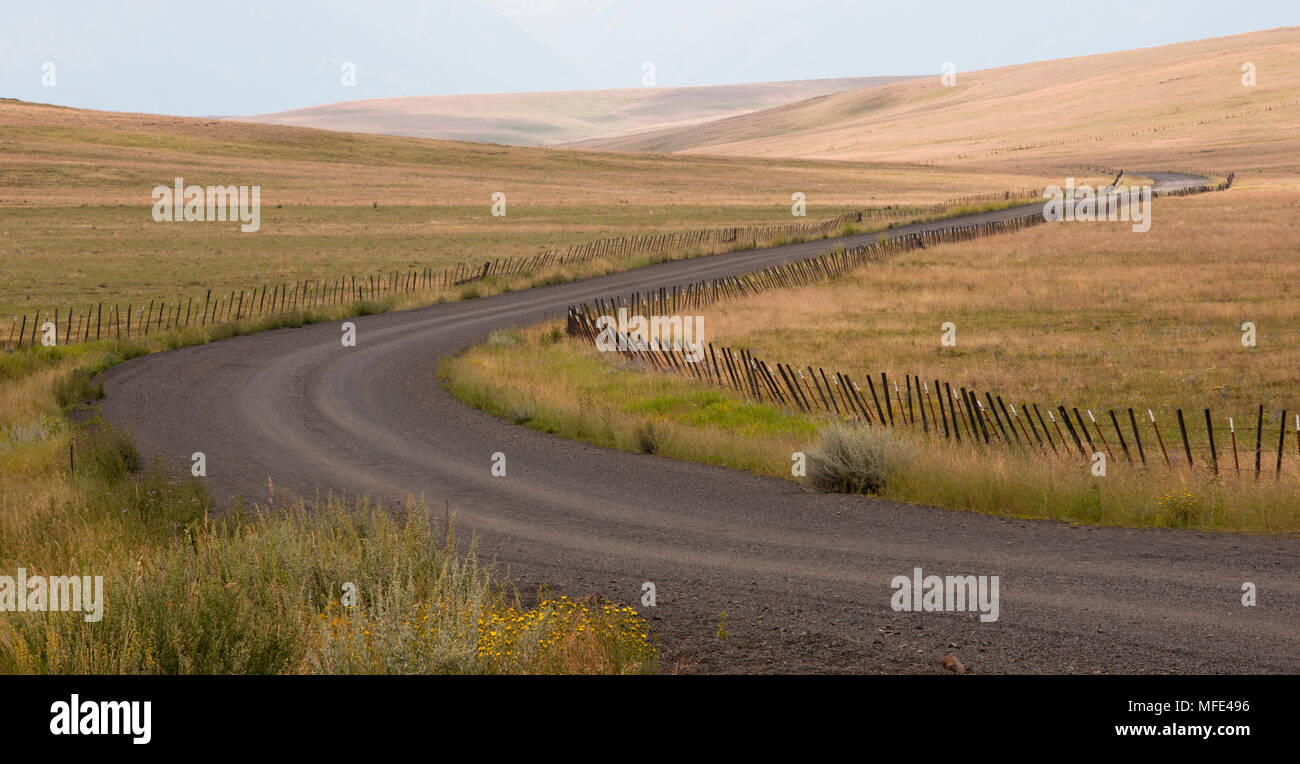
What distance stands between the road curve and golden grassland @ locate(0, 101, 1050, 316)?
25.9m

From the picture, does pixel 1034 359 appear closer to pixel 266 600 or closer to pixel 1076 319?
pixel 1076 319

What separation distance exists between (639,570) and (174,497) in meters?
6.29

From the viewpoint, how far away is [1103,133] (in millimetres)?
146750

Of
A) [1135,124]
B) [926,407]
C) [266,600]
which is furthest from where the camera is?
[1135,124]

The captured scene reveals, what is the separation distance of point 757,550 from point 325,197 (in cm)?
8363

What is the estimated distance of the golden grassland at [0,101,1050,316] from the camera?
175 ft

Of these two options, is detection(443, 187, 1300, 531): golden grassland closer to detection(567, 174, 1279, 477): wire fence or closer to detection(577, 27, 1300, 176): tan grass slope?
detection(567, 174, 1279, 477): wire fence

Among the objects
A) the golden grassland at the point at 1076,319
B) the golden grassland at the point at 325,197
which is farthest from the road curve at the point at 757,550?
the golden grassland at the point at 325,197

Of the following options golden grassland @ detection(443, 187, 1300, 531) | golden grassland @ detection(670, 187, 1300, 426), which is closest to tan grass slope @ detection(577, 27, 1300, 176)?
golden grassland @ detection(670, 187, 1300, 426)

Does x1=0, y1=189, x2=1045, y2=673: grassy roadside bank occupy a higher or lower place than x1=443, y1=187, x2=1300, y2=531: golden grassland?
lower

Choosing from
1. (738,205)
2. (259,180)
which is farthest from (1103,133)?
(259,180)

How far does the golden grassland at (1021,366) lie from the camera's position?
44.1ft

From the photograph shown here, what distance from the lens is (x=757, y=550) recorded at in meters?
11.9

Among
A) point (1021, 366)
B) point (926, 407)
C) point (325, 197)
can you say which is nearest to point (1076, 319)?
point (1021, 366)
